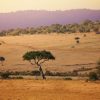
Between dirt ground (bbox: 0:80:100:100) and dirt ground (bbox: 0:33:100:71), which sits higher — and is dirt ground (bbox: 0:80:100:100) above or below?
above

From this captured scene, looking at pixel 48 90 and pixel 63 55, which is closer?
pixel 48 90

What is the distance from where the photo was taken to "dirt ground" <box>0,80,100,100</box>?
2186 cm

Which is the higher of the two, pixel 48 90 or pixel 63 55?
pixel 48 90

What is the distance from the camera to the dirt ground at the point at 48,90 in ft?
71.7

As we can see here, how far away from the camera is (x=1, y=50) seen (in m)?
83.1

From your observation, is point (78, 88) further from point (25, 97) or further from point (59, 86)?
point (25, 97)

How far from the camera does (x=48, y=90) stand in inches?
947

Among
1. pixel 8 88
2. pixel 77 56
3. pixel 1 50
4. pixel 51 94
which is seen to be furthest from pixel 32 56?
pixel 1 50

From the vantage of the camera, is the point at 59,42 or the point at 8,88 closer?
the point at 8,88

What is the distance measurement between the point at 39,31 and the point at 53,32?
28.0ft

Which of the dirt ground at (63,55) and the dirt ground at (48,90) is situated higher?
the dirt ground at (48,90)

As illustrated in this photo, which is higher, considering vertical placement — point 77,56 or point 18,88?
point 18,88

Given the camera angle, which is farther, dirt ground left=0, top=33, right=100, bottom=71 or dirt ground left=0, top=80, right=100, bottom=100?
dirt ground left=0, top=33, right=100, bottom=71

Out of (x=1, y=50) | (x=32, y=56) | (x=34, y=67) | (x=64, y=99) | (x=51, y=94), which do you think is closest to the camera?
(x=64, y=99)
